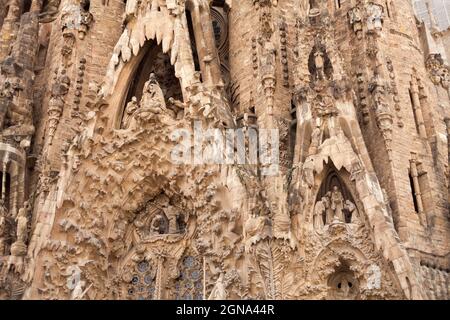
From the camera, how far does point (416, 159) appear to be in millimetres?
11461

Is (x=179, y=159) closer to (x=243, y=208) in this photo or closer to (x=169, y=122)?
(x=169, y=122)

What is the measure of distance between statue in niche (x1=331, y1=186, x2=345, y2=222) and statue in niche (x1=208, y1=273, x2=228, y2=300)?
2.18 meters

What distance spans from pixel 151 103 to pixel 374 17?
4.77 m

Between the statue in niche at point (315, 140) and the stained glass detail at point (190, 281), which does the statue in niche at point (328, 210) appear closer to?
the statue in niche at point (315, 140)

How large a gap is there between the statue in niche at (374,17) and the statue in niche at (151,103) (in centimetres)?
436

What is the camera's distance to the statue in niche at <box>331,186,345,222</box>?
1060 cm

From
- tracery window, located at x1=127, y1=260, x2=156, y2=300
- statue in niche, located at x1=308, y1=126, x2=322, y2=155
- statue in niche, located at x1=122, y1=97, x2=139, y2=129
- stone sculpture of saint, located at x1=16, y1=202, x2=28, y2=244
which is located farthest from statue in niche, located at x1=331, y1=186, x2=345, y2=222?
stone sculpture of saint, located at x1=16, y1=202, x2=28, y2=244

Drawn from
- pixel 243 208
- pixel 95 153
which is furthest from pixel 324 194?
pixel 95 153

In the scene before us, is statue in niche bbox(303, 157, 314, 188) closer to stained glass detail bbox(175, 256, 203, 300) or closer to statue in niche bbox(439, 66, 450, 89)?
stained glass detail bbox(175, 256, 203, 300)

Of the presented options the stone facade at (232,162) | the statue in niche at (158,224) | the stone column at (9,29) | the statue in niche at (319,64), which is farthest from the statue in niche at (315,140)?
the stone column at (9,29)

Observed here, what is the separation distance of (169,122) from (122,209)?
1.89 metres

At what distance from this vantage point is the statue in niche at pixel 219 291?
390 inches

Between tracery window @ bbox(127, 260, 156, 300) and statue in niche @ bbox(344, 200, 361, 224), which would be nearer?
statue in niche @ bbox(344, 200, 361, 224)

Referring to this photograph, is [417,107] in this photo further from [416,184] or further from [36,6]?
[36,6]
